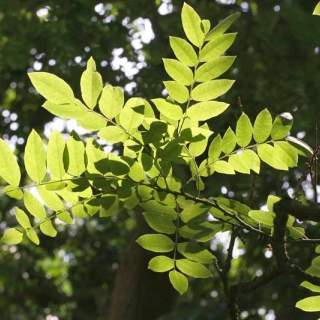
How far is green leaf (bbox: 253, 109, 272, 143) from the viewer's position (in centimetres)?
107

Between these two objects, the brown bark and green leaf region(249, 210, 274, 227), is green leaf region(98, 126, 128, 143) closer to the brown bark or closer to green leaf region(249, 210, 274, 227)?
green leaf region(249, 210, 274, 227)

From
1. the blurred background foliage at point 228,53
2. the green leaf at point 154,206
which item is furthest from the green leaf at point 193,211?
the blurred background foliage at point 228,53

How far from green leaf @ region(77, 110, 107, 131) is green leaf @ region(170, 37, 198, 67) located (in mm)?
169

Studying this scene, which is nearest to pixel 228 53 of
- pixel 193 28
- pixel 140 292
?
pixel 140 292

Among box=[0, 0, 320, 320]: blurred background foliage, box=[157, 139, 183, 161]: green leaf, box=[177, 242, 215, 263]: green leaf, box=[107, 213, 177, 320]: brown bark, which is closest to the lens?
box=[157, 139, 183, 161]: green leaf

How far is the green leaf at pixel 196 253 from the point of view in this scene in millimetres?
1067

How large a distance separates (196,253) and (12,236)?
1.01 ft

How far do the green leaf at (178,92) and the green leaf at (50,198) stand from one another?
0.26 meters

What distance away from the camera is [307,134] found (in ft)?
9.68

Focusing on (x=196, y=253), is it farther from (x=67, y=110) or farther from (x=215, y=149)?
(x=67, y=110)

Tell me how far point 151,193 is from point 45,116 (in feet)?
8.48

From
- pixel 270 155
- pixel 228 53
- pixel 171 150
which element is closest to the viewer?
pixel 171 150

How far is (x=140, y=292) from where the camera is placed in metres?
3.31

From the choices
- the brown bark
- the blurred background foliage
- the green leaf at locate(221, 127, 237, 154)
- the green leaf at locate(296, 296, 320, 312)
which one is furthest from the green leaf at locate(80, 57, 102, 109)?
the brown bark
